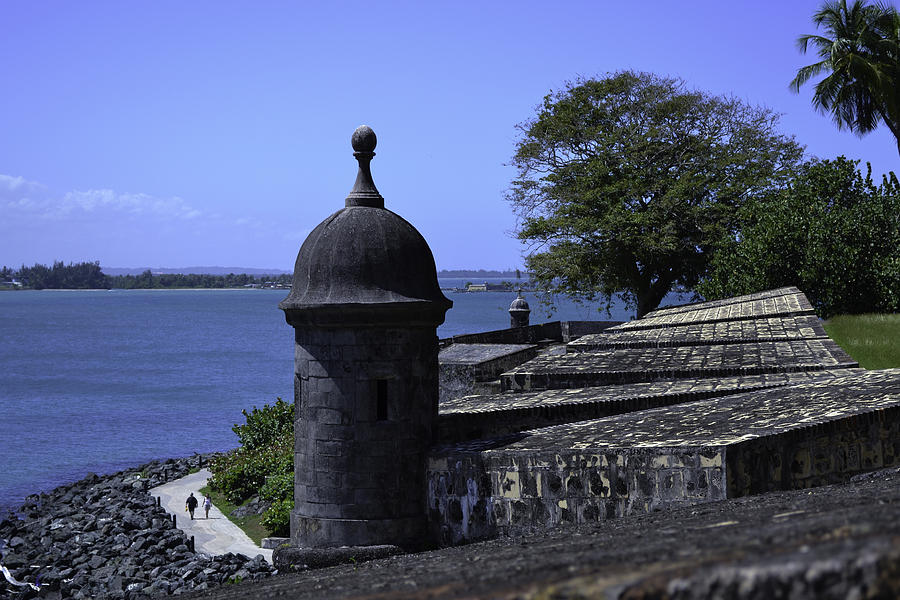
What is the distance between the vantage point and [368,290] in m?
10.5

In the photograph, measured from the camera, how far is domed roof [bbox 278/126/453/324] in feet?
34.2

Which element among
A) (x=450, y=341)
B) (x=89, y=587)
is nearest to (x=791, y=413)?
(x=89, y=587)

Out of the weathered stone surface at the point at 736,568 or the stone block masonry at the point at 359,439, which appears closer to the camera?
the weathered stone surface at the point at 736,568

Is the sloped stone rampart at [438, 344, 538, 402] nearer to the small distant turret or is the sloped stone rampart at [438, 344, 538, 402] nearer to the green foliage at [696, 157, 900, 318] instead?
the green foliage at [696, 157, 900, 318]

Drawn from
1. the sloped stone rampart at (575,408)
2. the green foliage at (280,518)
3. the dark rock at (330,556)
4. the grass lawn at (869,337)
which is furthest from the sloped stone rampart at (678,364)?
the green foliage at (280,518)

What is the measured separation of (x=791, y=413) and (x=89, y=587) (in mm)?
16912

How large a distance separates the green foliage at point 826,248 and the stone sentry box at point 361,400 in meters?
21.8

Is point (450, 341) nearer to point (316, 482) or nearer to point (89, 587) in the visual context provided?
point (89, 587)

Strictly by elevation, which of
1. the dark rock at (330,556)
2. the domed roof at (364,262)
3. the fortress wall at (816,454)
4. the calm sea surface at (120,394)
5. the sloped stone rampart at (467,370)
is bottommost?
the calm sea surface at (120,394)

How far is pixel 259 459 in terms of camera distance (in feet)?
72.9

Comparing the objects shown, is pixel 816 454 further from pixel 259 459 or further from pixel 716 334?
pixel 259 459

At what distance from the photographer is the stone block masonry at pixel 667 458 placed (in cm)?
754

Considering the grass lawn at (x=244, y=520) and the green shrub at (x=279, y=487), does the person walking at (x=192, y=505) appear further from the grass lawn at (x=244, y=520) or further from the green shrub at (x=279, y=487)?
the green shrub at (x=279, y=487)

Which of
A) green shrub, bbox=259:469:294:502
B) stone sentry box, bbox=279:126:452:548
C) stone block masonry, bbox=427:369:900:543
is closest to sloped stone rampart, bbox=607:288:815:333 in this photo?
green shrub, bbox=259:469:294:502
